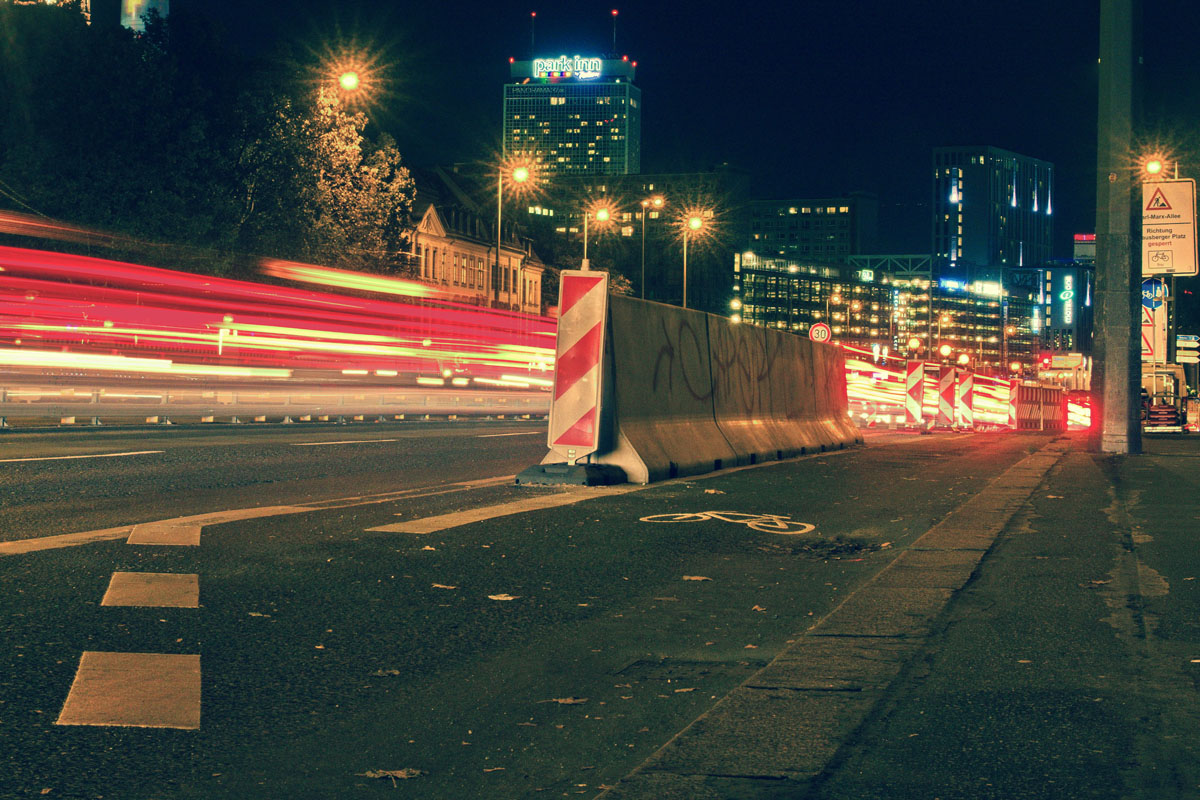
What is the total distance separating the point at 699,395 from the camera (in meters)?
14.1

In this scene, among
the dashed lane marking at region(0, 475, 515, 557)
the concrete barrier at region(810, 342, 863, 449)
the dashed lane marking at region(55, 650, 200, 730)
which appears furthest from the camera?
the concrete barrier at region(810, 342, 863, 449)

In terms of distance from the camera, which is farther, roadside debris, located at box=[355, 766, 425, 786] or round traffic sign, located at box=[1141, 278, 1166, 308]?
round traffic sign, located at box=[1141, 278, 1166, 308]

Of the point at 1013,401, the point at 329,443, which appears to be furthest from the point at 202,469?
the point at 1013,401

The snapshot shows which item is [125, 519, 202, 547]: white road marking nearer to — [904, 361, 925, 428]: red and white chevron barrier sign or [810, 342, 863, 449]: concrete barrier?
[810, 342, 863, 449]: concrete barrier

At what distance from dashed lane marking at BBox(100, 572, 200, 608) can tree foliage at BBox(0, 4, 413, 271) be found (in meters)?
40.2

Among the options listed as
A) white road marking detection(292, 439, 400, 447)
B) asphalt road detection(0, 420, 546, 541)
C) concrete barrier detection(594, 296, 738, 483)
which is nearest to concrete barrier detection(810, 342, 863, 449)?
asphalt road detection(0, 420, 546, 541)

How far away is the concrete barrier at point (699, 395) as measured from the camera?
458 inches

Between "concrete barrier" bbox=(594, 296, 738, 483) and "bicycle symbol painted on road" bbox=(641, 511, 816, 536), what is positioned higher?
"concrete barrier" bbox=(594, 296, 738, 483)

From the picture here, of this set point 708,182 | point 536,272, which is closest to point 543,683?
point 536,272

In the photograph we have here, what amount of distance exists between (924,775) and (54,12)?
58.7 meters

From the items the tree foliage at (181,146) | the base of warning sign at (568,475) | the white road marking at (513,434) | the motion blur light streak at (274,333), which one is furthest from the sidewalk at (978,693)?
the tree foliage at (181,146)

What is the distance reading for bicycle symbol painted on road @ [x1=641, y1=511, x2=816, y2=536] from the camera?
8.91 metres

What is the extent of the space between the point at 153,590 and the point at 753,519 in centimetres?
468

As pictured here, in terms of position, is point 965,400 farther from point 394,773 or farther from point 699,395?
point 394,773
